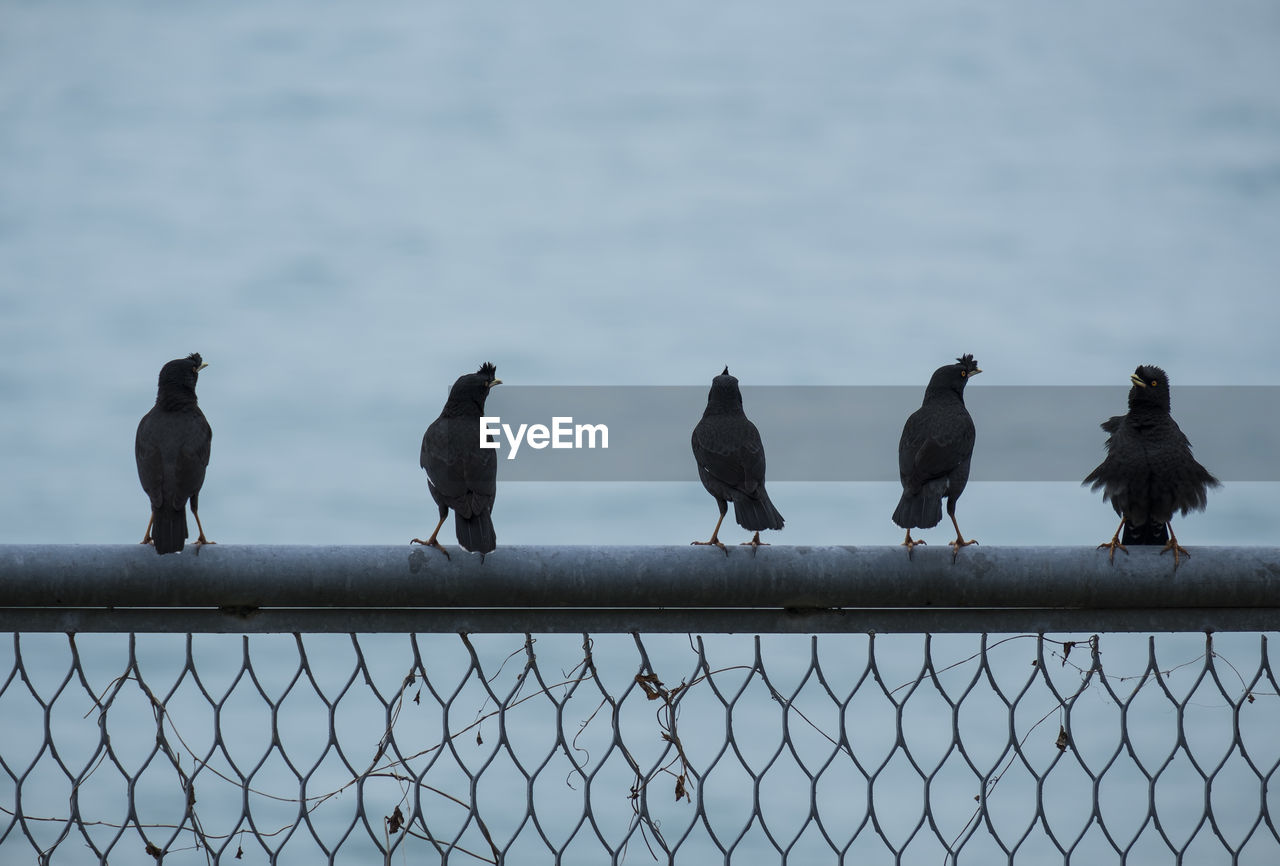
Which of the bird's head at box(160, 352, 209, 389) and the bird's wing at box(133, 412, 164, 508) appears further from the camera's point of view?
the bird's head at box(160, 352, 209, 389)

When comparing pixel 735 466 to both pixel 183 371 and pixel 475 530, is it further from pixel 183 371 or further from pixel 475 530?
pixel 183 371

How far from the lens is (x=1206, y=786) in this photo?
215 cm

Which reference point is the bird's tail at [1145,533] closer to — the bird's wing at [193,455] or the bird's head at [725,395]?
the bird's head at [725,395]

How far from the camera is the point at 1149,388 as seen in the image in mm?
4379

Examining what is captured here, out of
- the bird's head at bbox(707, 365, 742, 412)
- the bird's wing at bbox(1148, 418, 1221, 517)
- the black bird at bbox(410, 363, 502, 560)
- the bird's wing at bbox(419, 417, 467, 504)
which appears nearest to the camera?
the black bird at bbox(410, 363, 502, 560)

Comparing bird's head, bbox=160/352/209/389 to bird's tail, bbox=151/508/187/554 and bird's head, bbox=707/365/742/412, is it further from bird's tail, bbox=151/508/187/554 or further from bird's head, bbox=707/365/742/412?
bird's head, bbox=707/365/742/412

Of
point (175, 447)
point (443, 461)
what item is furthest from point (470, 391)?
point (175, 447)

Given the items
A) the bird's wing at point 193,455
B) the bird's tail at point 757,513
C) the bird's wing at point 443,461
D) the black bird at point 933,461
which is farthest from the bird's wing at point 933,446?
the bird's wing at point 193,455

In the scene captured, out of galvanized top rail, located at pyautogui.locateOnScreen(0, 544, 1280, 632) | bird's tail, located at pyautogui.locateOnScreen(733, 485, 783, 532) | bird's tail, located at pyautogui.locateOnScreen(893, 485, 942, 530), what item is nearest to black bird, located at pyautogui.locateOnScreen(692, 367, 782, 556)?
bird's tail, located at pyautogui.locateOnScreen(733, 485, 783, 532)

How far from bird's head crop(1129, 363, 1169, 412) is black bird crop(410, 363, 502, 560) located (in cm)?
227

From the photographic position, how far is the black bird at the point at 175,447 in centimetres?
353

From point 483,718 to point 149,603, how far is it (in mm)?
612

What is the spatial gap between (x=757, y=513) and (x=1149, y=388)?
4.93 feet

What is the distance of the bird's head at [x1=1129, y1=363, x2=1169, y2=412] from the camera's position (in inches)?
170
